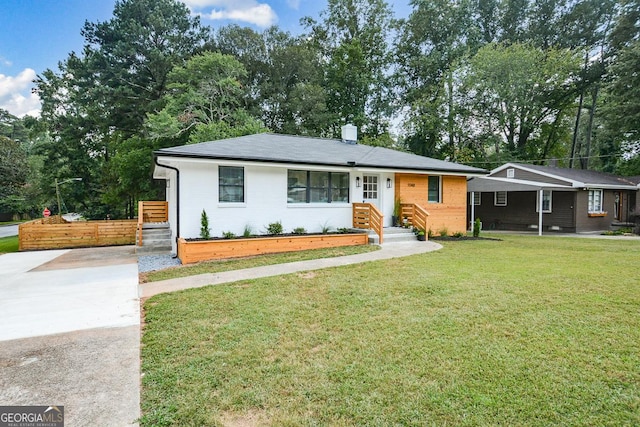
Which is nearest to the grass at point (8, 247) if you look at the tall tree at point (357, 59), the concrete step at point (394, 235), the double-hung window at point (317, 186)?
the double-hung window at point (317, 186)

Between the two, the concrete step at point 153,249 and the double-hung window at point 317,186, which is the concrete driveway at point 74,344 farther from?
the double-hung window at point 317,186

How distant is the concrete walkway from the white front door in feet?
9.13

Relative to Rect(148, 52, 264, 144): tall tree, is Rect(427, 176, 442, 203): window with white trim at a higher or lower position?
lower

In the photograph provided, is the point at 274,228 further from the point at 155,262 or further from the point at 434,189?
the point at 434,189

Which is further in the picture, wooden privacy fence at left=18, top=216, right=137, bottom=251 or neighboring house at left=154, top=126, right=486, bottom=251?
wooden privacy fence at left=18, top=216, right=137, bottom=251

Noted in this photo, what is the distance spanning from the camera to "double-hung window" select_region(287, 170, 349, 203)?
1079cm

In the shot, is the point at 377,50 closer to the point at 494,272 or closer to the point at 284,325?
the point at 494,272

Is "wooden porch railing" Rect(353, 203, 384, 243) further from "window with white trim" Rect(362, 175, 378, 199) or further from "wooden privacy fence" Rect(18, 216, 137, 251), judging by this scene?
"wooden privacy fence" Rect(18, 216, 137, 251)

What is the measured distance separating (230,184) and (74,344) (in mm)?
6487

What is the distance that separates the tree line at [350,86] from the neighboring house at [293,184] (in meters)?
7.17

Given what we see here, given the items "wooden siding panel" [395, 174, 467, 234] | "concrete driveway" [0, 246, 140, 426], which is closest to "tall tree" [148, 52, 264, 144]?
"wooden siding panel" [395, 174, 467, 234]

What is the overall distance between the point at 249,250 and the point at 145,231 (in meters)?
4.51

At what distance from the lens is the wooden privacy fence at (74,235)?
12359 mm

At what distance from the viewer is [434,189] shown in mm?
13375
